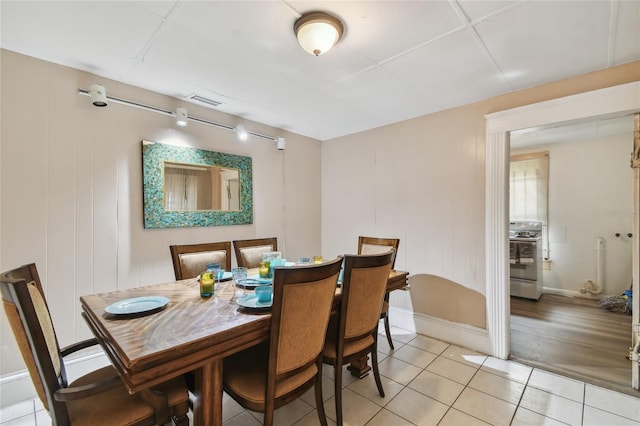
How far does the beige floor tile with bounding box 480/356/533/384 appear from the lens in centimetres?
226

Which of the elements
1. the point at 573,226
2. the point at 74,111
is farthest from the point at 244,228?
the point at 573,226

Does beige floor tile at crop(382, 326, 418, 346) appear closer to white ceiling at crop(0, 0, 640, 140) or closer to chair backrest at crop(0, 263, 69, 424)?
white ceiling at crop(0, 0, 640, 140)

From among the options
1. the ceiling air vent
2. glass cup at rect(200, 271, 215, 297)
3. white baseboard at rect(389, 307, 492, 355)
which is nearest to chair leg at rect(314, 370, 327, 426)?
glass cup at rect(200, 271, 215, 297)

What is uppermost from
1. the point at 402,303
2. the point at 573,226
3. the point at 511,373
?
the point at 573,226

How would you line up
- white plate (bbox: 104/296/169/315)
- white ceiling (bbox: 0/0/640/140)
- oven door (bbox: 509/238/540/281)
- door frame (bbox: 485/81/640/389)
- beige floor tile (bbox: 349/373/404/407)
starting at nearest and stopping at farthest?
1. white plate (bbox: 104/296/169/315)
2. white ceiling (bbox: 0/0/640/140)
3. beige floor tile (bbox: 349/373/404/407)
4. door frame (bbox: 485/81/640/389)
5. oven door (bbox: 509/238/540/281)

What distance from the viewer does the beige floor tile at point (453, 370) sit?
2.25 meters

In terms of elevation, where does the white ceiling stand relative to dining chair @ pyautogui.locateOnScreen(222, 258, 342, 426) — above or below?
above

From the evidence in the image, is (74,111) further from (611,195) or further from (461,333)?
(611,195)

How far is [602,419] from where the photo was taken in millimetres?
1782

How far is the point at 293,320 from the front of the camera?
4.35ft

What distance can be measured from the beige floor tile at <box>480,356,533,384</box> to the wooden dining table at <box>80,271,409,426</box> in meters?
2.13

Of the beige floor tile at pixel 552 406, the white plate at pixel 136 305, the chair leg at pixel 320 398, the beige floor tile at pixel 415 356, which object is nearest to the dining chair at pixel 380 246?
the beige floor tile at pixel 415 356

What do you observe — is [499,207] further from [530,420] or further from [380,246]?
[530,420]

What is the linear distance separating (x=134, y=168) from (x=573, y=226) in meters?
5.97
